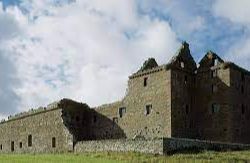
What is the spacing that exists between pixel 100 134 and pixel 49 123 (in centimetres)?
656

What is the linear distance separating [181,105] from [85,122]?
14965 mm

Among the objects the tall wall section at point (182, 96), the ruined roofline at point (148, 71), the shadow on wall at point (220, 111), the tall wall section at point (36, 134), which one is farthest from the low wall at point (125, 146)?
the shadow on wall at point (220, 111)

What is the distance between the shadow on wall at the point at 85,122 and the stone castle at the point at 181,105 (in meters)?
0.21

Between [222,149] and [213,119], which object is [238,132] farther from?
[222,149]

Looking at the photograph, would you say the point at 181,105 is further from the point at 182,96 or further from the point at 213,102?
the point at 213,102

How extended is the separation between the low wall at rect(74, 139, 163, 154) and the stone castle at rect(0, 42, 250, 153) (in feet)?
9.26

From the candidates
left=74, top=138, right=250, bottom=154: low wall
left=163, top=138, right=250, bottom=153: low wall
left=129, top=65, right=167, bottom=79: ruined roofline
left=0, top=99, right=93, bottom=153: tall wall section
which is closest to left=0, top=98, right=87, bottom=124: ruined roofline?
left=0, top=99, right=93, bottom=153: tall wall section

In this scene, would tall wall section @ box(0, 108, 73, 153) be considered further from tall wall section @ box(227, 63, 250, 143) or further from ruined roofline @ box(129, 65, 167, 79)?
tall wall section @ box(227, 63, 250, 143)

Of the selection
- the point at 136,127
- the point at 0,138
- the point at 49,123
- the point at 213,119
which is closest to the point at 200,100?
the point at 213,119

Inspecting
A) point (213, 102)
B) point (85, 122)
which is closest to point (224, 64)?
point (213, 102)

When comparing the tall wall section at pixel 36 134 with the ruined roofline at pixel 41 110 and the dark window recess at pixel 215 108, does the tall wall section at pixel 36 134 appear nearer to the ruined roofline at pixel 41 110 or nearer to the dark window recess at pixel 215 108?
the ruined roofline at pixel 41 110

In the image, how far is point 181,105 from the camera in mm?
57469

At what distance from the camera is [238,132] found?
186ft

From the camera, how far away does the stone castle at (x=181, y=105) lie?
56.3 m
